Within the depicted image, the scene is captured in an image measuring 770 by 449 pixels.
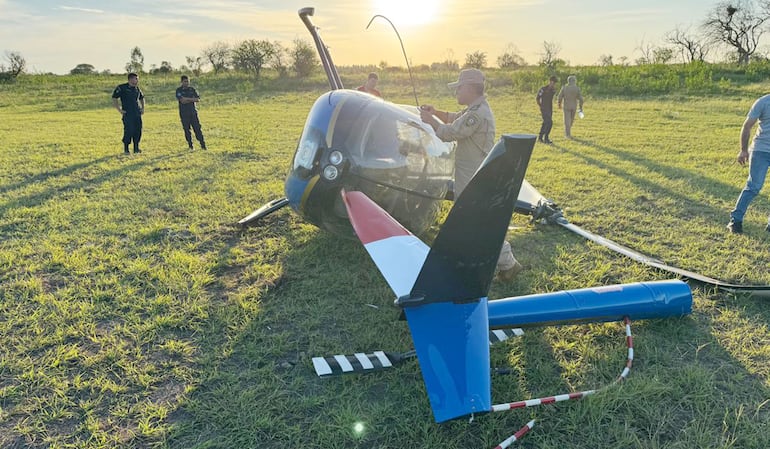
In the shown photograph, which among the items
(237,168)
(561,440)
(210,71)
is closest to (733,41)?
(210,71)

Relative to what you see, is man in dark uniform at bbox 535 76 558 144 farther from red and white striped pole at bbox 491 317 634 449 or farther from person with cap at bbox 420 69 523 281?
red and white striped pole at bbox 491 317 634 449

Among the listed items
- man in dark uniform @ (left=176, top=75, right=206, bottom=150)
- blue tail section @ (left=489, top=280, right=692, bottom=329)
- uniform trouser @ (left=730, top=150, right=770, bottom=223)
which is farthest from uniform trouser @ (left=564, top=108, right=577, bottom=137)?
blue tail section @ (left=489, top=280, right=692, bottom=329)

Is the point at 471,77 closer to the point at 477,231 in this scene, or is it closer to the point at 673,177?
the point at 477,231

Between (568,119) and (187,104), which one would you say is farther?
(568,119)

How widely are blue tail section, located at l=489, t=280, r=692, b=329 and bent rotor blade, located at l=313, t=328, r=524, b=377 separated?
817 mm

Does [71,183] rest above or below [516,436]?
above

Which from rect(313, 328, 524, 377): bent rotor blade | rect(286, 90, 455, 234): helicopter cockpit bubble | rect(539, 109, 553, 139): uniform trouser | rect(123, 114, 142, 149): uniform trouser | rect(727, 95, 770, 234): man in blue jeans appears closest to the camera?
rect(313, 328, 524, 377): bent rotor blade

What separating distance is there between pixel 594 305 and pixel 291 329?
104 inches

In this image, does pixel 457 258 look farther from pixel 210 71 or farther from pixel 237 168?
pixel 210 71

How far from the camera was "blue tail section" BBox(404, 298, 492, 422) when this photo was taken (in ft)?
8.20

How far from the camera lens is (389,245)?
3.61 m

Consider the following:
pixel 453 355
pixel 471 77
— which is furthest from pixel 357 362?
pixel 471 77

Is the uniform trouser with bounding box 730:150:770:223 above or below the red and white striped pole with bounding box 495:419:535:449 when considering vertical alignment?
above

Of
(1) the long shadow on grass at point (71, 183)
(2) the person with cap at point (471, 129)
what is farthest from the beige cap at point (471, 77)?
(1) the long shadow on grass at point (71, 183)
